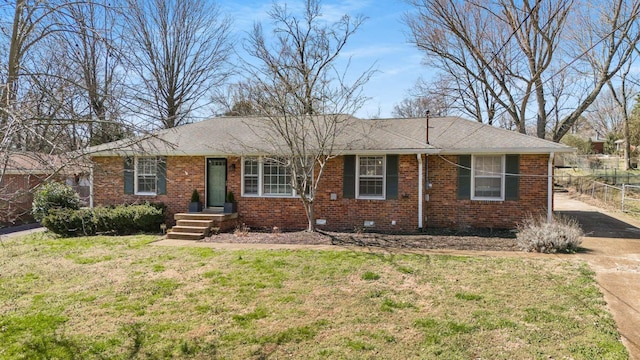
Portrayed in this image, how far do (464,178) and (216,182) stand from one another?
8.13 metres

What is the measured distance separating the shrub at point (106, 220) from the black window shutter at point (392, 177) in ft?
24.5

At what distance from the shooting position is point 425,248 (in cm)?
981

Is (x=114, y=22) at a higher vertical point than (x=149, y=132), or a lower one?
higher

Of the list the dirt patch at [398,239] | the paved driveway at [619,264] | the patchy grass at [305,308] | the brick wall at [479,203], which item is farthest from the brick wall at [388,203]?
the patchy grass at [305,308]

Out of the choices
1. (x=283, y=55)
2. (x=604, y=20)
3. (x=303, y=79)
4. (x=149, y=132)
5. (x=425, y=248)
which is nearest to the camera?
(x=149, y=132)

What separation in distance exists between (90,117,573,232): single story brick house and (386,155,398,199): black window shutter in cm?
3

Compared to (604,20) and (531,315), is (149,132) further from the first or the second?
(604,20)

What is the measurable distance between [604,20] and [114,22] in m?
22.0

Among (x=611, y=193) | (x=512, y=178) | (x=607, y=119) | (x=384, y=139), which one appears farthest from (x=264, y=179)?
(x=607, y=119)

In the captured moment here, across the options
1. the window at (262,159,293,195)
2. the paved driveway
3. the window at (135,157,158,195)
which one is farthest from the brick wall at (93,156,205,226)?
the paved driveway

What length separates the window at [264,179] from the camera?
43.4 feet

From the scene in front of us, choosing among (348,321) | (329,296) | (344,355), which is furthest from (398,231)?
(344,355)

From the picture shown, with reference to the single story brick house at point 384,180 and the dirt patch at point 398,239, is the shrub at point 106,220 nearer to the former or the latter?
the single story brick house at point 384,180

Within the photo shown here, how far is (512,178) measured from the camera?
12023 millimetres
